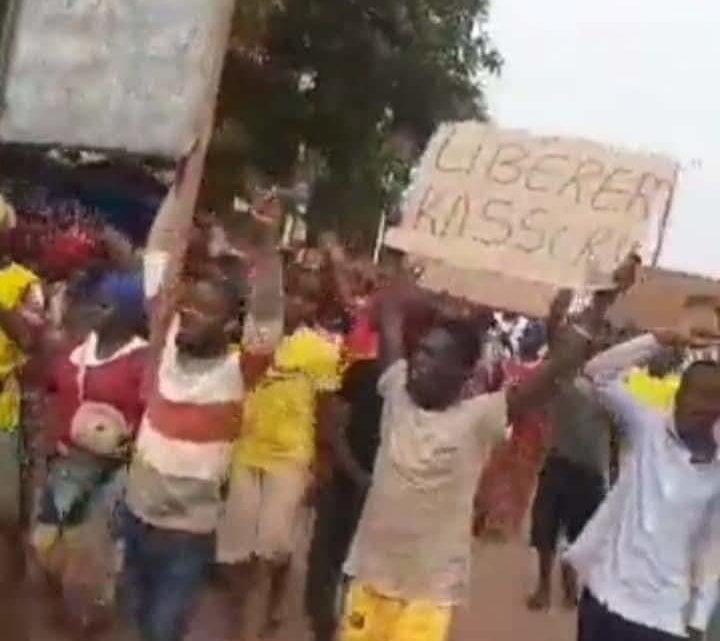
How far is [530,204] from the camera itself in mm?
6934

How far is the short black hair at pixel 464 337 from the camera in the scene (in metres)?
6.58

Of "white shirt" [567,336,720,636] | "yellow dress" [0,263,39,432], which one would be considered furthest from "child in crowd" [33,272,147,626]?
"white shirt" [567,336,720,636]

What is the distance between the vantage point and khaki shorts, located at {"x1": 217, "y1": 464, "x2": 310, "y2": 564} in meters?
9.09

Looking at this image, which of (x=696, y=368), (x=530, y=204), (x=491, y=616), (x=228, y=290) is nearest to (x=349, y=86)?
(x=491, y=616)

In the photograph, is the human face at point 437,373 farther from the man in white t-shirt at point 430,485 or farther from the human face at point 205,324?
the human face at point 205,324

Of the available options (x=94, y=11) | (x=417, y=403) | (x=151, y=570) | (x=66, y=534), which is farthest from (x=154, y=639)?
(x=94, y=11)

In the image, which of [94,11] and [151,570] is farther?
[94,11]

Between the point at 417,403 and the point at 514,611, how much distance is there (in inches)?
212

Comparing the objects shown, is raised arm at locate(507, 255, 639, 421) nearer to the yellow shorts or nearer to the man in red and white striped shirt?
the yellow shorts

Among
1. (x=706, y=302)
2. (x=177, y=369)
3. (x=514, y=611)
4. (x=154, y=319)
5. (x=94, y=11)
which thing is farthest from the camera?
(x=514, y=611)

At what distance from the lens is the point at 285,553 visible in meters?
9.35

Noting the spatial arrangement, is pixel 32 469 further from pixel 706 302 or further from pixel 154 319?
pixel 706 302

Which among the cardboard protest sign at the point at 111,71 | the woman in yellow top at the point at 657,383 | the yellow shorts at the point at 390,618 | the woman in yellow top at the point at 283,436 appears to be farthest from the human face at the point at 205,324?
the woman in yellow top at the point at 283,436

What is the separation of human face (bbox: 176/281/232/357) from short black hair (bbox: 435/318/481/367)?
80 cm
